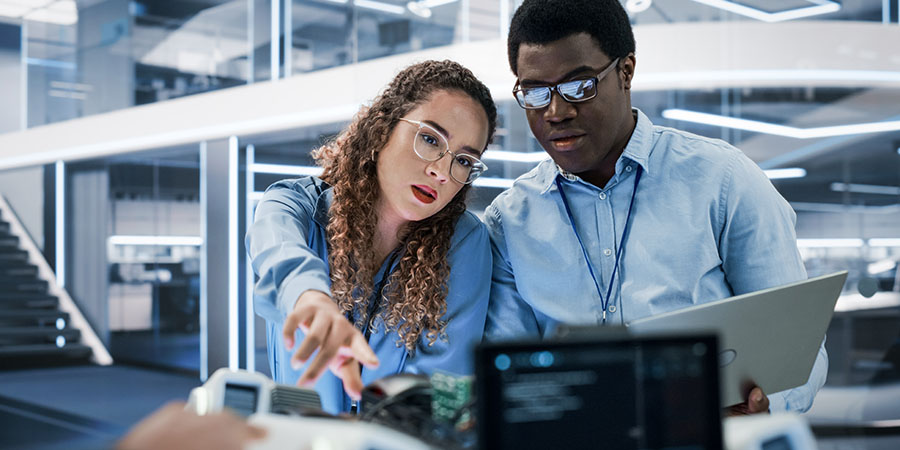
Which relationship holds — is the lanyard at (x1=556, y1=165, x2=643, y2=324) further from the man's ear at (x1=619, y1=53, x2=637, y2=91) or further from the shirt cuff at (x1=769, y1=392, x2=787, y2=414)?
the shirt cuff at (x1=769, y1=392, x2=787, y2=414)

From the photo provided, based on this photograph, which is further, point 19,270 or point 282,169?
point 19,270

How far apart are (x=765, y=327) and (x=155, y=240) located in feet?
25.2

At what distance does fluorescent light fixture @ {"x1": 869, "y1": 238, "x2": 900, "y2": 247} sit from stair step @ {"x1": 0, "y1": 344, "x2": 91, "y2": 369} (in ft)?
26.9

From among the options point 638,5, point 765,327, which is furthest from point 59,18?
point 765,327

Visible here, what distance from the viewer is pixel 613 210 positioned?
6.48ft

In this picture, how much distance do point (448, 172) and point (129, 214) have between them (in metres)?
7.30

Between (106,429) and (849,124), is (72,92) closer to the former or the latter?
(106,429)

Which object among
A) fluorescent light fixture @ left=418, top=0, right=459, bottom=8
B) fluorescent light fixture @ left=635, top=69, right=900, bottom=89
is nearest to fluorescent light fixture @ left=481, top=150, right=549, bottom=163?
fluorescent light fixture @ left=635, top=69, right=900, bottom=89

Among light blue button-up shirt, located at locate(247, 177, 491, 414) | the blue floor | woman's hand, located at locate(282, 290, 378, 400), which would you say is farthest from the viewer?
the blue floor

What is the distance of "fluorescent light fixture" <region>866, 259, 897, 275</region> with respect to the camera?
5.12m

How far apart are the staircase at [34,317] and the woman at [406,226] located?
761 centimetres

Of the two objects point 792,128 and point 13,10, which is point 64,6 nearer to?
point 13,10

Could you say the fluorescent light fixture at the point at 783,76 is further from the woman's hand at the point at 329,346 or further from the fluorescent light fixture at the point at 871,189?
the woman's hand at the point at 329,346

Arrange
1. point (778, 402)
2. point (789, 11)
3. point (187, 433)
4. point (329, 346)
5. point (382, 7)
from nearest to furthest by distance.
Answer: point (187, 433)
point (329, 346)
point (778, 402)
point (789, 11)
point (382, 7)
